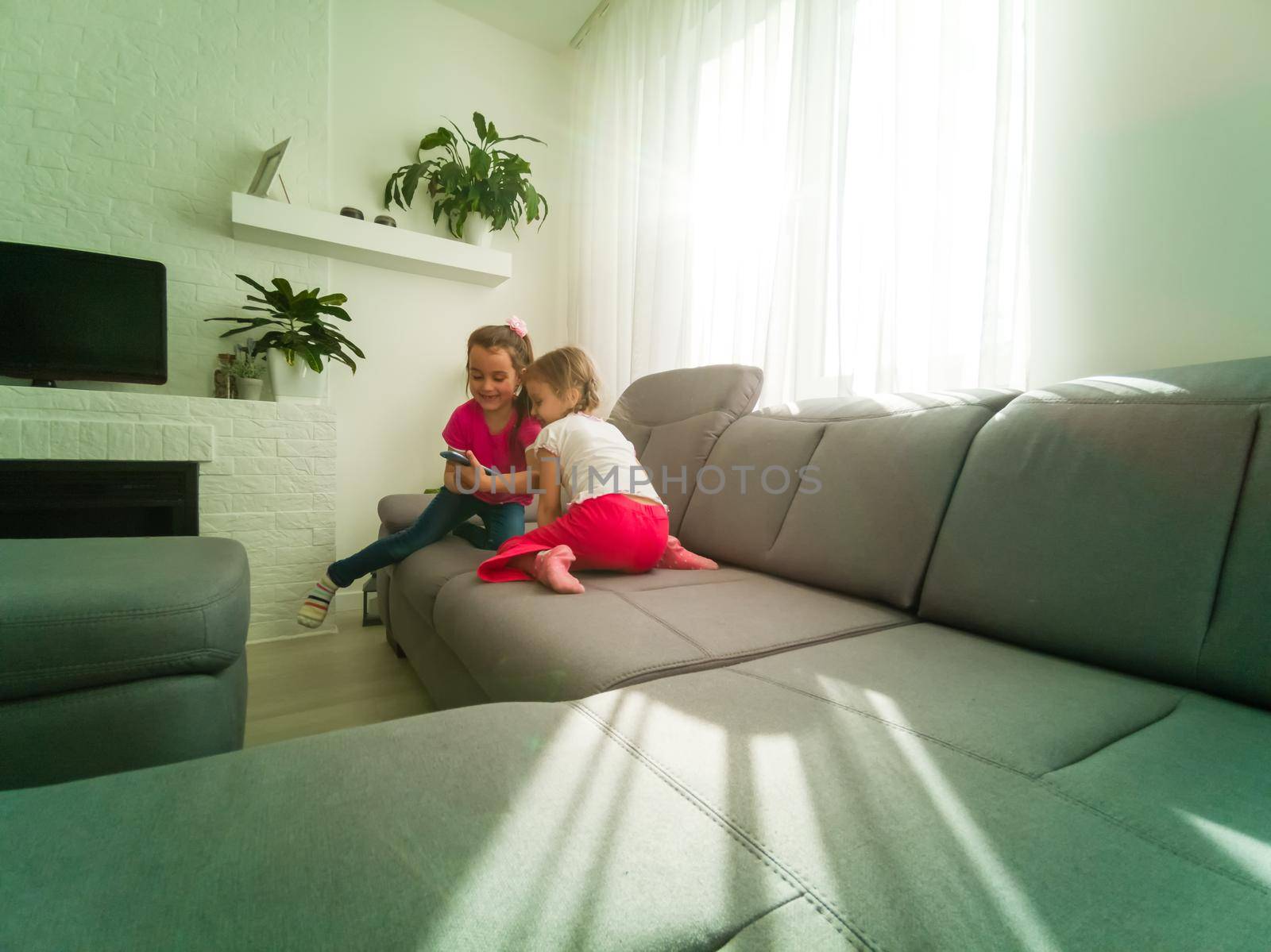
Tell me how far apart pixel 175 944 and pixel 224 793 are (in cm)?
16

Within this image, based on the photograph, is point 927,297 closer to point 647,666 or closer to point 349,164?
point 647,666

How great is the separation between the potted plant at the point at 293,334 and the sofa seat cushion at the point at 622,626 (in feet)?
5.02

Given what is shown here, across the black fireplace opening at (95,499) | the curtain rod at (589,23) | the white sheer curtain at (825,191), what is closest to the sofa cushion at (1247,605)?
the white sheer curtain at (825,191)

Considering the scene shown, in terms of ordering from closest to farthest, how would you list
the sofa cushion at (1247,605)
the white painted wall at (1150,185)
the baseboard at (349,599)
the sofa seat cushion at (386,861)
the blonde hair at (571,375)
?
the sofa seat cushion at (386,861) → the sofa cushion at (1247,605) → the white painted wall at (1150,185) → the blonde hair at (571,375) → the baseboard at (349,599)

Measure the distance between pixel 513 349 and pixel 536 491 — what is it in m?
0.57

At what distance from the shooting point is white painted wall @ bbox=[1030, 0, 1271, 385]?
3.22 feet

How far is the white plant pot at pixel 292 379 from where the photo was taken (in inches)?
88.7

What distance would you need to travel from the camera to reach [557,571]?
1145 millimetres

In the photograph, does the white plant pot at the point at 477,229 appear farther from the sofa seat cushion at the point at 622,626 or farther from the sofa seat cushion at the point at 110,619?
the sofa seat cushion at the point at 110,619

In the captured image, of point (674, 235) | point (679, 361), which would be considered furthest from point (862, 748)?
point (674, 235)

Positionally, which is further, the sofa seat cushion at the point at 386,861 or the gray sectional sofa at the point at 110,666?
the gray sectional sofa at the point at 110,666

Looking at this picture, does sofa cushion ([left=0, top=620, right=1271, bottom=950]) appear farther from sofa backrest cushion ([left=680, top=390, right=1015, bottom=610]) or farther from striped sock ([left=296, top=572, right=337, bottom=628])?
striped sock ([left=296, top=572, right=337, bottom=628])

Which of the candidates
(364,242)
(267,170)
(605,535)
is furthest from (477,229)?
(605,535)

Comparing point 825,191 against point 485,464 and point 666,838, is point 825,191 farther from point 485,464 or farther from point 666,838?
point 666,838
